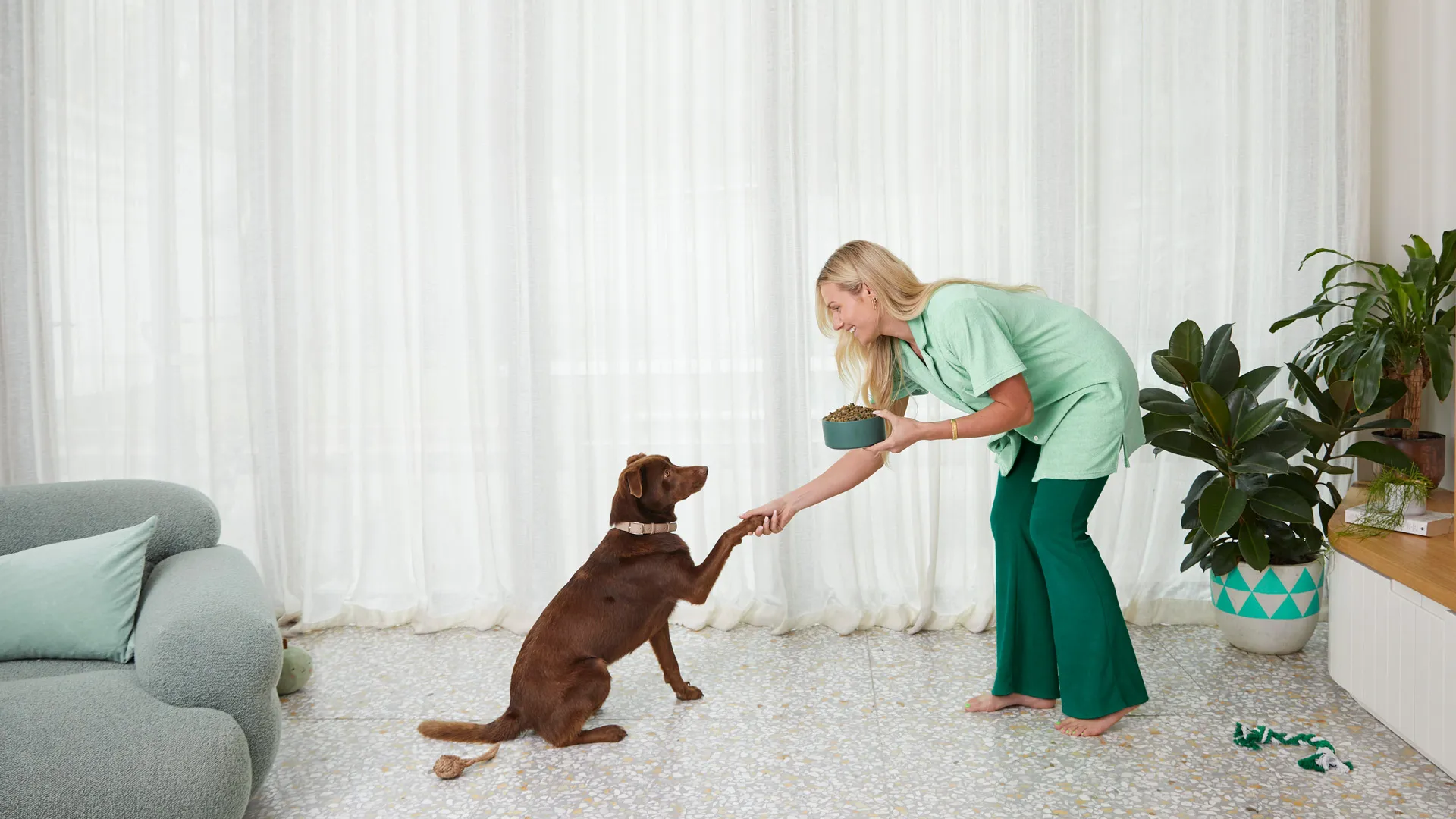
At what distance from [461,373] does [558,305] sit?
16.3 inches

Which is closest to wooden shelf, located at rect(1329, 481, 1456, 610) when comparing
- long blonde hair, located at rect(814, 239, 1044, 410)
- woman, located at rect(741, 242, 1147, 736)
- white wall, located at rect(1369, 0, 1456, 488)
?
white wall, located at rect(1369, 0, 1456, 488)

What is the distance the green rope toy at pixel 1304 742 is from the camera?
6.76 ft

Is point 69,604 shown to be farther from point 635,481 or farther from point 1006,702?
point 1006,702

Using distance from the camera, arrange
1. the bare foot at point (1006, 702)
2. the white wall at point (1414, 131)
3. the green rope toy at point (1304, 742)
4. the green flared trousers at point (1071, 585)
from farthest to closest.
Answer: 1. the white wall at point (1414, 131)
2. the bare foot at point (1006, 702)
3. the green flared trousers at point (1071, 585)
4. the green rope toy at point (1304, 742)

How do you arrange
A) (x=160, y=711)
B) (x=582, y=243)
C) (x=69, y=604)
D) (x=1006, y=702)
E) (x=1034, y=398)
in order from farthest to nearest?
1. (x=582, y=243)
2. (x=1006, y=702)
3. (x=1034, y=398)
4. (x=69, y=604)
5. (x=160, y=711)

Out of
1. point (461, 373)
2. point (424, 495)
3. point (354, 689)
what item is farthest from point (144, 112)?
point (354, 689)

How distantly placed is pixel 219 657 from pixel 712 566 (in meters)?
1.06

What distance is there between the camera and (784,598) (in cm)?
306

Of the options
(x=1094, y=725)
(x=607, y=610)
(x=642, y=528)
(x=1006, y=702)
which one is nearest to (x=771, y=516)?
(x=642, y=528)

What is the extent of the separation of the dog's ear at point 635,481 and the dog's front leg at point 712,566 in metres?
0.24

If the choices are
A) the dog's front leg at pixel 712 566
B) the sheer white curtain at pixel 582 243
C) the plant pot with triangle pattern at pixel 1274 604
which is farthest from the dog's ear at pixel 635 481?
the plant pot with triangle pattern at pixel 1274 604

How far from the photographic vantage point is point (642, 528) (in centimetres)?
229

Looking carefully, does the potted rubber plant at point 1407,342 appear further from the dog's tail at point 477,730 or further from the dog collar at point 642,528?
the dog's tail at point 477,730

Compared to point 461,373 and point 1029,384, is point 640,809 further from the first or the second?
point 461,373
